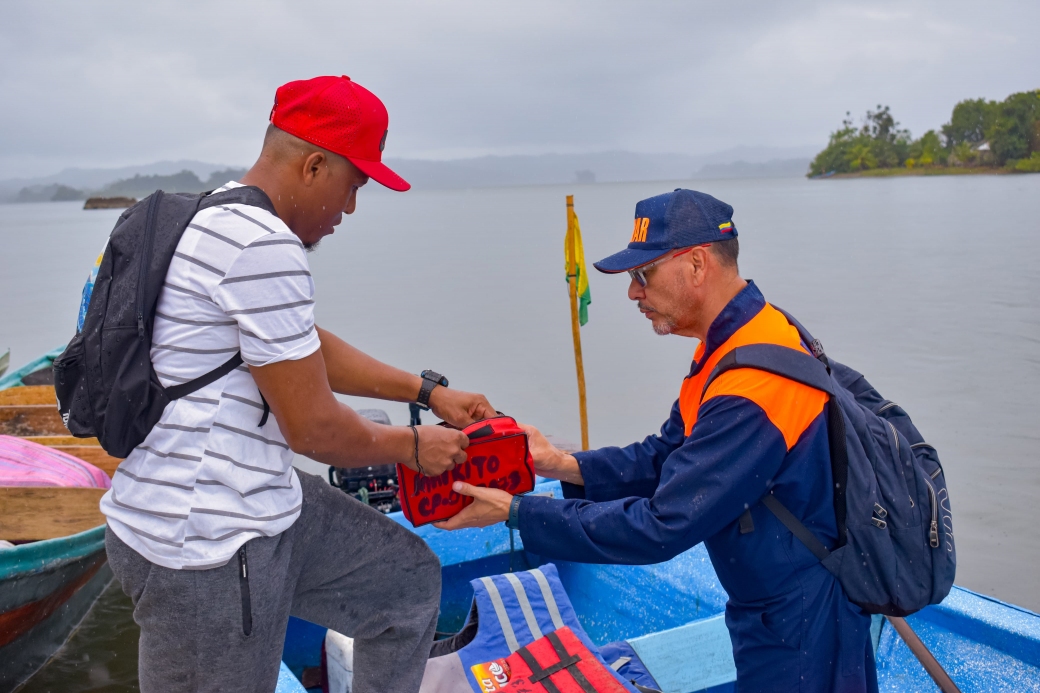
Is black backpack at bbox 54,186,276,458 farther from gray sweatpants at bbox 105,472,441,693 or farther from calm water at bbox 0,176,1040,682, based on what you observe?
calm water at bbox 0,176,1040,682

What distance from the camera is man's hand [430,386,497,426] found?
2914 mm

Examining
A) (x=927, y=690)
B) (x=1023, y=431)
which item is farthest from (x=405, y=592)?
(x=1023, y=431)

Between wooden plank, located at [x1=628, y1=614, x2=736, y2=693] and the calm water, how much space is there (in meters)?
4.16

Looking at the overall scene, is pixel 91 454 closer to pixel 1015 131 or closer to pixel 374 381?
pixel 374 381

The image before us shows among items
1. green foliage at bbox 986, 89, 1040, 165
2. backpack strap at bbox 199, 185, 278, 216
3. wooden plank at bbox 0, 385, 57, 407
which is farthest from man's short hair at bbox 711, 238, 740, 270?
green foliage at bbox 986, 89, 1040, 165

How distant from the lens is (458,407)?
2.93 m

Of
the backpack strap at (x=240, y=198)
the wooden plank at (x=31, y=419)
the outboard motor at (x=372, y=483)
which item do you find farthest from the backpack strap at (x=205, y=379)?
the wooden plank at (x=31, y=419)

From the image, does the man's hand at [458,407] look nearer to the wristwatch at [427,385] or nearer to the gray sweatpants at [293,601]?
the wristwatch at [427,385]

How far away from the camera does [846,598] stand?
229 cm

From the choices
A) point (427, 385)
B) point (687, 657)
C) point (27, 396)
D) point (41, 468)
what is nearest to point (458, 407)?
point (427, 385)

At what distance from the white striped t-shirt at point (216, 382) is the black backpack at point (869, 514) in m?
1.22

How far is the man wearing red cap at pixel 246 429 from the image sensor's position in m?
1.76

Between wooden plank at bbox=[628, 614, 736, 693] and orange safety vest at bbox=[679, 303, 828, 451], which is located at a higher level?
orange safety vest at bbox=[679, 303, 828, 451]

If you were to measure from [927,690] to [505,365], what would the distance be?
14.1 meters
